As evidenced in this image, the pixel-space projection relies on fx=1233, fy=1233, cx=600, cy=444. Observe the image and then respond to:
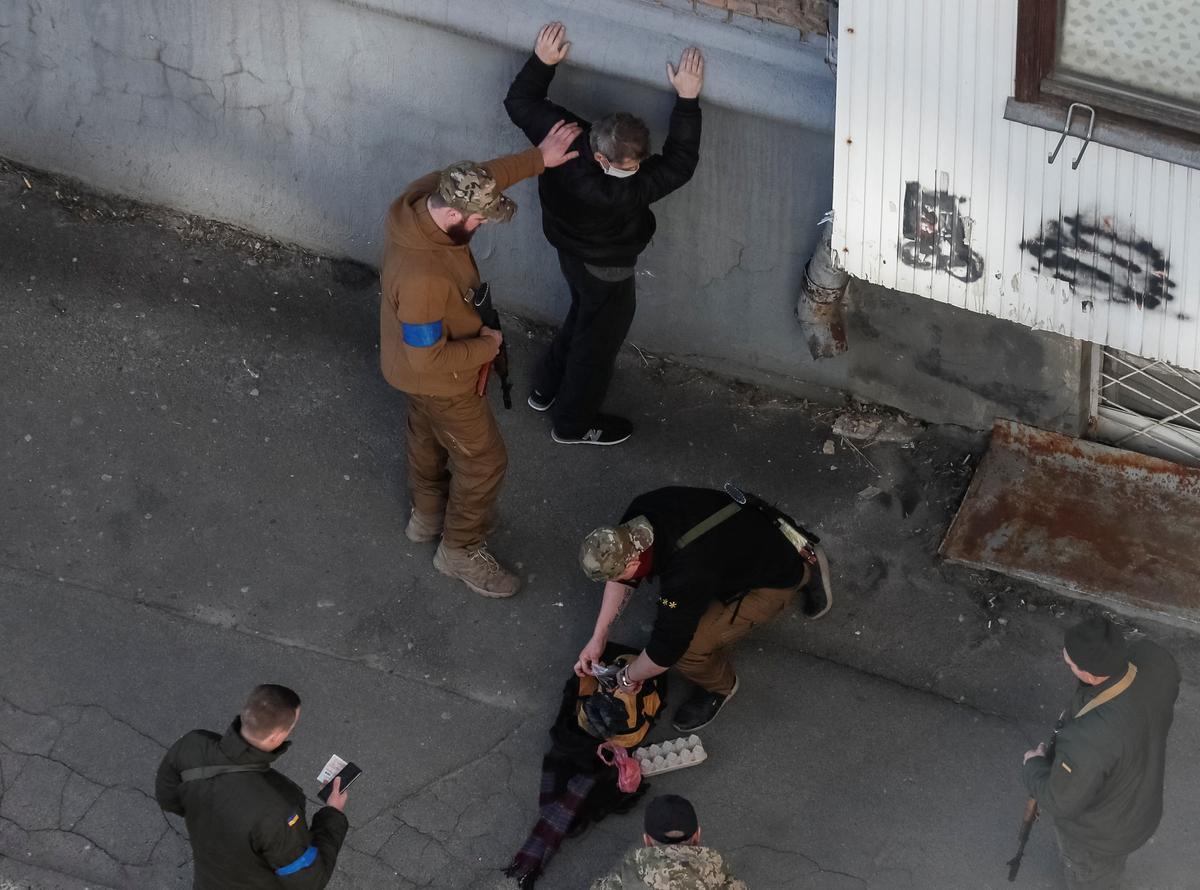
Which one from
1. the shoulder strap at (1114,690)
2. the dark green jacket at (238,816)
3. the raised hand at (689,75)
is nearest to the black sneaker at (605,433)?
the raised hand at (689,75)

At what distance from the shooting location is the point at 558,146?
4977mm

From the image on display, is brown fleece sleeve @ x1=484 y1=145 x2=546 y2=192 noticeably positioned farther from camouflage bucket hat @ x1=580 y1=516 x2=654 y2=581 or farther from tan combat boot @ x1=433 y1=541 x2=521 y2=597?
tan combat boot @ x1=433 y1=541 x2=521 y2=597

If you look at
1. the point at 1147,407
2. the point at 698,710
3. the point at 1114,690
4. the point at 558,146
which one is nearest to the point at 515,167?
the point at 558,146

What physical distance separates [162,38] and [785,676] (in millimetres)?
4201

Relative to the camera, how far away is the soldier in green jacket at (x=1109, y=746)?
14.3ft

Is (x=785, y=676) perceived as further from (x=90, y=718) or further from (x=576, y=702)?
(x=90, y=718)

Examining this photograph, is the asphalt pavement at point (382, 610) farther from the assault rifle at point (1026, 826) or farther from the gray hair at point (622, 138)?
the gray hair at point (622, 138)

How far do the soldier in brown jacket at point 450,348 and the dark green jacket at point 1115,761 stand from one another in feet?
8.14

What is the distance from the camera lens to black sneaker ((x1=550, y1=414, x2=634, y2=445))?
608 centimetres

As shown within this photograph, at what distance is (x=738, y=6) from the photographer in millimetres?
4922

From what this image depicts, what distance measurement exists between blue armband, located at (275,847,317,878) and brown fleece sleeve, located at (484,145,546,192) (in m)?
2.58

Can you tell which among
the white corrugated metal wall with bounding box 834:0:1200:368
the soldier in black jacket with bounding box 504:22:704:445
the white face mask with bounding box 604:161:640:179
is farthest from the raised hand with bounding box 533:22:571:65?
the white corrugated metal wall with bounding box 834:0:1200:368

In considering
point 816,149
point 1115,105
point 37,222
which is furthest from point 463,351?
point 37,222

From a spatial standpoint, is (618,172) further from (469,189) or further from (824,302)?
(824,302)
